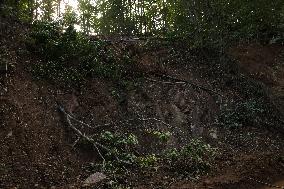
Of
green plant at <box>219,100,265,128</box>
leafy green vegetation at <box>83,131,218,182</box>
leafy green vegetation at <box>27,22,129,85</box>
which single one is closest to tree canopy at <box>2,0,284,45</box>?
leafy green vegetation at <box>27,22,129,85</box>

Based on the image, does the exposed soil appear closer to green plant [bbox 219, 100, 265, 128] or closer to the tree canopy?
green plant [bbox 219, 100, 265, 128]

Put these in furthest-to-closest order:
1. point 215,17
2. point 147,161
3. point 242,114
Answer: point 215,17
point 242,114
point 147,161

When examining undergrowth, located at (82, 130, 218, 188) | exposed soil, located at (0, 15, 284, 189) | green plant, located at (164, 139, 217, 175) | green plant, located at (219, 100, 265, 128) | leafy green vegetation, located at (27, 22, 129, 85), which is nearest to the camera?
exposed soil, located at (0, 15, 284, 189)

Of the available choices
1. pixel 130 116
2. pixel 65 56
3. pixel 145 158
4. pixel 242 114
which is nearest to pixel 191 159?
pixel 145 158

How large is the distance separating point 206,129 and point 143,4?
20290 mm

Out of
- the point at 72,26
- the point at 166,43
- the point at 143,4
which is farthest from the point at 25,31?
the point at 143,4

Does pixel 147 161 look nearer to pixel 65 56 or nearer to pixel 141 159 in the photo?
pixel 141 159

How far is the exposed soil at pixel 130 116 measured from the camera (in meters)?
8.83

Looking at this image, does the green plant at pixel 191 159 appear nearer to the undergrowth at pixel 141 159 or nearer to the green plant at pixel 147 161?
the undergrowth at pixel 141 159

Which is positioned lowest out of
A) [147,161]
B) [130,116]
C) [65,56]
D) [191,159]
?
[191,159]

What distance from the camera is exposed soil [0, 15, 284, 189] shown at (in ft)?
29.0

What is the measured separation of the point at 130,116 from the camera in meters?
12.2

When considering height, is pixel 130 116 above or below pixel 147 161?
above

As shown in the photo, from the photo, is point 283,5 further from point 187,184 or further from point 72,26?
point 187,184
